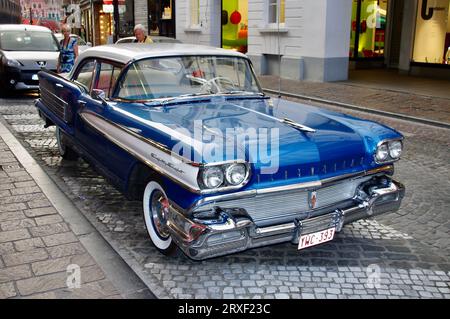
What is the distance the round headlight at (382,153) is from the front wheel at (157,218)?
1.77 meters

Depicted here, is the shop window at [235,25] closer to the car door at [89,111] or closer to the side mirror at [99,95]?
the car door at [89,111]

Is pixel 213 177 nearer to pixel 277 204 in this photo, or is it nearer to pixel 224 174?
pixel 224 174

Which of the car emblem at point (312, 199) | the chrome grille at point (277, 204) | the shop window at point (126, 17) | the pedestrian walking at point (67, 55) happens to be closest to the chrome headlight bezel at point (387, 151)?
the chrome grille at point (277, 204)

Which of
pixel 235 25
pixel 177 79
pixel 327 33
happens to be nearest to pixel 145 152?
pixel 177 79

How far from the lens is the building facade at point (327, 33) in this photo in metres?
14.8

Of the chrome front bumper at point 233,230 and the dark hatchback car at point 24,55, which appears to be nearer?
A: the chrome front bumper at point 233,230

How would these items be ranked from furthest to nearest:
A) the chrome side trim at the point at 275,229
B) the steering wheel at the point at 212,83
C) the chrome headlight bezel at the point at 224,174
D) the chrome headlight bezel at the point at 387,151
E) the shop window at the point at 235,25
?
the shop window at the point at 235,25
the steering wheel at the point at 212,83
the chrome headlight bezel at the point at 387,151
the chrome side trim at the point at 275,229
the chrome headlight bezel at the point at 224,174

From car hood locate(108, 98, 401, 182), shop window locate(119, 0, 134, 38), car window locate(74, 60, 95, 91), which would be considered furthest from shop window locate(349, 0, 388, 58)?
car hood locate(108, 98, 401, 182)

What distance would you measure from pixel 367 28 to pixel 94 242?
17.3m

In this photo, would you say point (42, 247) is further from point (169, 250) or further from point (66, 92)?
point (66, 92)

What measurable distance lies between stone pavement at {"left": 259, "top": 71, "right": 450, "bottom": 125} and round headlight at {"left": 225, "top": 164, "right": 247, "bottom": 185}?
7.05 metres

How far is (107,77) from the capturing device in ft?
16.2
